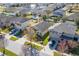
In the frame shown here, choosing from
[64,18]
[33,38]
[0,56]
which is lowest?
[0,56]

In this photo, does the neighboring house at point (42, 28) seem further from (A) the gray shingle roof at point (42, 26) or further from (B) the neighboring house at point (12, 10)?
(B) the neighboring house at point (12, 10)

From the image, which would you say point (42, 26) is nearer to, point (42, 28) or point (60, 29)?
point (42, 28)

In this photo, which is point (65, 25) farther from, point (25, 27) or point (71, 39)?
point (25, 27)

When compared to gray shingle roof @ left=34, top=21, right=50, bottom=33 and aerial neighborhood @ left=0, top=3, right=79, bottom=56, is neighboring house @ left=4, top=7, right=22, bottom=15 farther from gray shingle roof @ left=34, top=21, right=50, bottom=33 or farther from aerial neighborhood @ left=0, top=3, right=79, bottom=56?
gray shingle roof @ left=34, top=21, right=50, bottom=33

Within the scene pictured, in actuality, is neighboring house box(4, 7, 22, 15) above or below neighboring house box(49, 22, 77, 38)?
above

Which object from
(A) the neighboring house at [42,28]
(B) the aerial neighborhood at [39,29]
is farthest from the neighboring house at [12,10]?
(A) the neighboring house at [42,28]

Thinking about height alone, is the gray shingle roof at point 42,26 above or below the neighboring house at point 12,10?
below

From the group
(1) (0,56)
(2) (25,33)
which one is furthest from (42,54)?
(1) (0,56)

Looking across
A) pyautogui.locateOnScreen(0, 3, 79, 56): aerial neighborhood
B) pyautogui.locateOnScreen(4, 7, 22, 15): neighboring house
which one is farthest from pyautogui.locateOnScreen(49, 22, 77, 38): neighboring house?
pyautogui.locateOnScreen(4, 7, 22, 15): neighboring house
